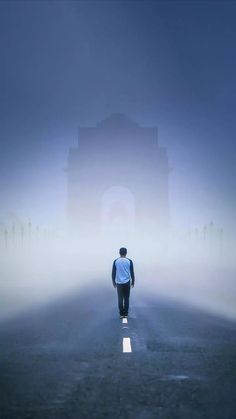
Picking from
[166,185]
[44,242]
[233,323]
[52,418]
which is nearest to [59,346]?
[52,418]

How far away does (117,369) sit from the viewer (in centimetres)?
610

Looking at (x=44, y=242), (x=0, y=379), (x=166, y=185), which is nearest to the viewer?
(x=0, y=379)

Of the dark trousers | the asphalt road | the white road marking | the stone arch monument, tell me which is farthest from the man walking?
the stone arch monument

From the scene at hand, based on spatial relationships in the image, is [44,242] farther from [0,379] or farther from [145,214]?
[0,379]

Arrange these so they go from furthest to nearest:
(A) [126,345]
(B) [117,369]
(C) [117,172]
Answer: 1. (C) [117,172]
2. (A) [126,345]
3. (B) [117,369]

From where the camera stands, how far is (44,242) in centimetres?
8581

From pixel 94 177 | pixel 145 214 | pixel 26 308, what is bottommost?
pixel 26 308

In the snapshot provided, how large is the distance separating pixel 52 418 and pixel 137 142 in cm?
5853

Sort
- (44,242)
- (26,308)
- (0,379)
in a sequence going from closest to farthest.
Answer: (0,379)
(26,308)
(44,242)

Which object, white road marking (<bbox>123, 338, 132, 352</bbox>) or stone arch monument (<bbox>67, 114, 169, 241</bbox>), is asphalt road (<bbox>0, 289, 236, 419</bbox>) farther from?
stone arch monument (<bbox>67, 114, 169, 241</bbox>)

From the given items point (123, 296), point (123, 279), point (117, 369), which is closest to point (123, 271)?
point (123, 279)

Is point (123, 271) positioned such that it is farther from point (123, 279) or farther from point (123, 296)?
point (123, 296)

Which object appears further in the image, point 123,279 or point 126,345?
point 123,279

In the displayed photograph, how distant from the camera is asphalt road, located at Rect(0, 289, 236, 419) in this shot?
4453mm
